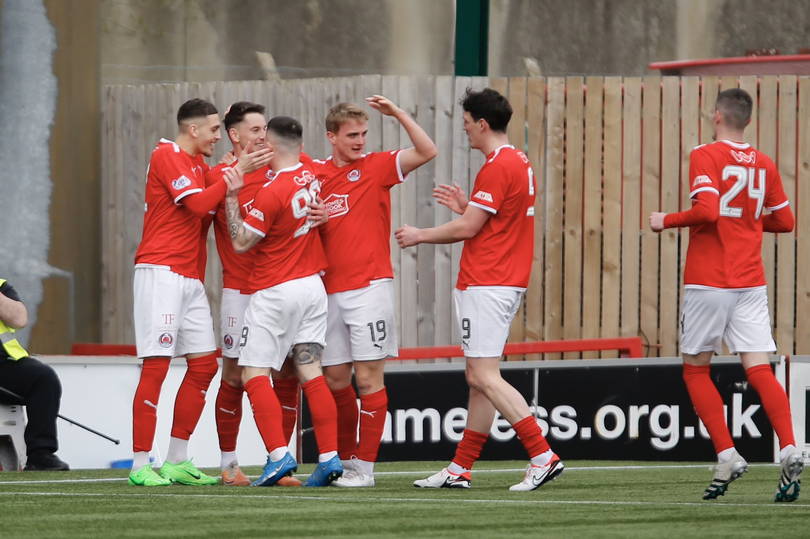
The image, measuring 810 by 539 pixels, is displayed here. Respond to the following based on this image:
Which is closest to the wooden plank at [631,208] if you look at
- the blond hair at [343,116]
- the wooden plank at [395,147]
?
the wooden plank at [395,147]

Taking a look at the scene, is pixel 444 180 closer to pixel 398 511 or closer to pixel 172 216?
pixel 172 216

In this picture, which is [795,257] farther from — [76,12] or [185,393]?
[76,12]

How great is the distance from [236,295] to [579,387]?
11.7 feet

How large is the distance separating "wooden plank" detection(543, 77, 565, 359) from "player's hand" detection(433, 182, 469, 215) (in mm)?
3461

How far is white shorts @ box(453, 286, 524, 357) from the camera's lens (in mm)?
6672

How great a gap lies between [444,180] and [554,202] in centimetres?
95

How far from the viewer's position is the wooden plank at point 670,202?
10.1 metres

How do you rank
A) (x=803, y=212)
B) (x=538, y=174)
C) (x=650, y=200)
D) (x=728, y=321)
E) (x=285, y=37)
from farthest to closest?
(x=285, y=37)
(x=538, y=174)
(x=650, y=200)
(x=803, y=212)
(x=728, y=321)

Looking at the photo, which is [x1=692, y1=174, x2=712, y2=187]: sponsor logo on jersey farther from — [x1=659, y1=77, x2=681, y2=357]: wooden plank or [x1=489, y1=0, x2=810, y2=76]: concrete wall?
[x1=489, y1=0, x2=810, y2=76]: concrete wall

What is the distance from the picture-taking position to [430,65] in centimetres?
1327

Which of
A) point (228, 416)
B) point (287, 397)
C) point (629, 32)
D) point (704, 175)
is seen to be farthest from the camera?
point (629, 32)

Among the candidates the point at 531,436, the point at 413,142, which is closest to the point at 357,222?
the point at 413,142

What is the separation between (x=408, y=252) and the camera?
34.7 feet

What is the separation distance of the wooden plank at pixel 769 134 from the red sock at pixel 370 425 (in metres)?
4.32
